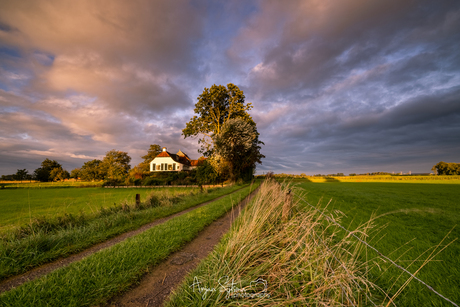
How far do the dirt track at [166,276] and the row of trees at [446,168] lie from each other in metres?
44.8

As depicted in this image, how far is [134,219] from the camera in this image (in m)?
7.47

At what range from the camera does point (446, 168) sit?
101 ft

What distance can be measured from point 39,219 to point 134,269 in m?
5.23

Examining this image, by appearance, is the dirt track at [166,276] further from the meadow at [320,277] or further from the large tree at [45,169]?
the large tree at [45,169]

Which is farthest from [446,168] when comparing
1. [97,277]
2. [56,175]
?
[56,175]

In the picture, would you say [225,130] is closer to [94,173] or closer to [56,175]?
[94,173]

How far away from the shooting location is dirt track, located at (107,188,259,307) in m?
2.66

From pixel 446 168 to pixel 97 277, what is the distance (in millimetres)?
48413

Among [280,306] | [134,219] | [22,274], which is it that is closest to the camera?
[280,306]

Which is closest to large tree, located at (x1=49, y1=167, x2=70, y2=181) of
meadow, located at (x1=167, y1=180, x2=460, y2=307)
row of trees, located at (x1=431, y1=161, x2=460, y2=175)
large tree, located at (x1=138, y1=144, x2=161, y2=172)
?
large tree, located at (x1=138, y1=144, x2=161, y2=172)

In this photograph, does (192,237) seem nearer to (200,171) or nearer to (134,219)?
(134,219)

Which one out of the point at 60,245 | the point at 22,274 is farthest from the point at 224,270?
the point at 60,245

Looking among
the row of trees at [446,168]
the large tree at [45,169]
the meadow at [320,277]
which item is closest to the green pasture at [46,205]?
the meadow at [320,277]

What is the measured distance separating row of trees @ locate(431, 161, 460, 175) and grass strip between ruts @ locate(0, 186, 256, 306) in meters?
45.7
